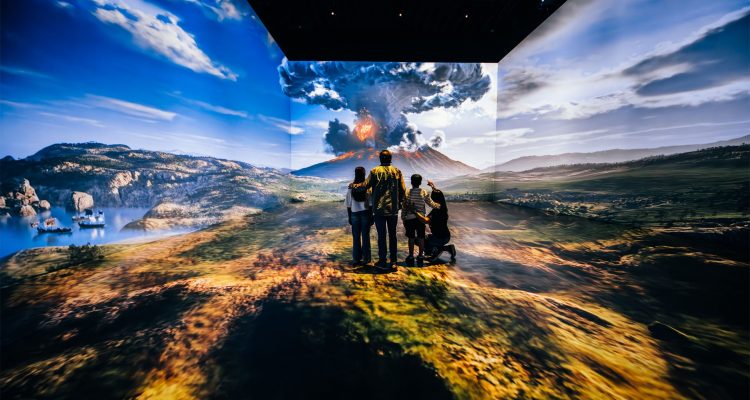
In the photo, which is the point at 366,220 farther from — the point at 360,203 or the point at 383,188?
the point at 383,188

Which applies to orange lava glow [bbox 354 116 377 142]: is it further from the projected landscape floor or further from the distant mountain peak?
the projected landscape floor

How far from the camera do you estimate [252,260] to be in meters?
4.09

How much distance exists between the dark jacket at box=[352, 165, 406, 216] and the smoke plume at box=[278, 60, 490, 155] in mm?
8873

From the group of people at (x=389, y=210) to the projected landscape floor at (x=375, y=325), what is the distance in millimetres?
348

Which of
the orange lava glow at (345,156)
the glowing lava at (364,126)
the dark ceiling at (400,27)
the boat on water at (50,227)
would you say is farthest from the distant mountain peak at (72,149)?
the orange lava glow at (345,156)

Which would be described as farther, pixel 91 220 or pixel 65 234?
pixel 91 220

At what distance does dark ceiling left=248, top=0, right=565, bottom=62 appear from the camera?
6.94 meters

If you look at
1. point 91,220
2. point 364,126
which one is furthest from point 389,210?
point 364,126

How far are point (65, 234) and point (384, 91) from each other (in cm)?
1150

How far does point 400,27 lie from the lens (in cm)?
792

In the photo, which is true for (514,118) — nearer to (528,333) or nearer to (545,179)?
(545,179)

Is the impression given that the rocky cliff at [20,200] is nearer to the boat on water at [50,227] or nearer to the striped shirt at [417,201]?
the boat on water at [50,227]


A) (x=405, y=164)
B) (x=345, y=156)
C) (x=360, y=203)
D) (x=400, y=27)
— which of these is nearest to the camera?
(x=360, y=203)

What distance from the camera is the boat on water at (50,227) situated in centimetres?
368
